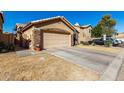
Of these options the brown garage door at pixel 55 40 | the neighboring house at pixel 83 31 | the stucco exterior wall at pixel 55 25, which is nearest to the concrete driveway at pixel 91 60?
the brown garage door at pixel 55 40

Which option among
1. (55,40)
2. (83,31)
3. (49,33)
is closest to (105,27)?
(83,31)

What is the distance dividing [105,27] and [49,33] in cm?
2076

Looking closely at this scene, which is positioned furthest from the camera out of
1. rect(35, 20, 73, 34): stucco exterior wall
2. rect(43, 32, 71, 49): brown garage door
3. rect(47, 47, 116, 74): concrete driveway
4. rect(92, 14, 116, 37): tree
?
rect(92, 14, 116, 37): tree

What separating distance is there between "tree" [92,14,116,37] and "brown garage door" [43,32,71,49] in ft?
54.2

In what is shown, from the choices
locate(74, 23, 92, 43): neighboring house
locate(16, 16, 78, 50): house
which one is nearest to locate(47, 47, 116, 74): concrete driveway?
locate(16, 16, 78, 50): house

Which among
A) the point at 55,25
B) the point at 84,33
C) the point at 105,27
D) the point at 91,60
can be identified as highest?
the point at 105,27

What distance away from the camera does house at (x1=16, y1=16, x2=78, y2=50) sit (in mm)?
13312

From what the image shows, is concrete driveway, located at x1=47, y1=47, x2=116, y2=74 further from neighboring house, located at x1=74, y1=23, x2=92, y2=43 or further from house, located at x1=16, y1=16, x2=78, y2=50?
neighboring house, located at x1=74, y1=23, x2=92, y2=43

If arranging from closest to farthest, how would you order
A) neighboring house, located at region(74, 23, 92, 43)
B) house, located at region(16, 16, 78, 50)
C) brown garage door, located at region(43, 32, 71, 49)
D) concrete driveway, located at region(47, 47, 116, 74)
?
concrete driveway, located at region(47, 47, 116, 74) → house, located at region(16, 16, 78, 50) → brown garage door, located at region(43, 32, 71, 49) → neighboring house, located at region(74, 23, 92, 43)

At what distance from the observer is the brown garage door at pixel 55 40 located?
1419 cm

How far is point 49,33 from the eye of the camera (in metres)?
14.7

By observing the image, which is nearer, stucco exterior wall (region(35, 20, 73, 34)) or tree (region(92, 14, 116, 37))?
stucco exterior wall (region(35, 20, 73, 34))

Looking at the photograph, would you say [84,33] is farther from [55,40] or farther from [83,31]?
[55,40]
